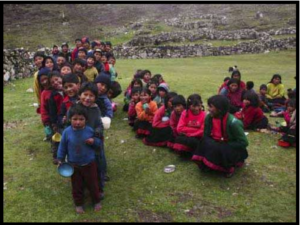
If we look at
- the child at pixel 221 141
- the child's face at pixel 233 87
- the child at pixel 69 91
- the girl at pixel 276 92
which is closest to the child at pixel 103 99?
the child at pixel 69 91

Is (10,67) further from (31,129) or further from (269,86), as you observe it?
(269,86)

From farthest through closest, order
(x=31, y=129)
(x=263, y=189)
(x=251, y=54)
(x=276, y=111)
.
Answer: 1. (x=251, y=54)
2. (x=276, y=111)
3. (x=31, y=129)
4. (x=263, y=189)

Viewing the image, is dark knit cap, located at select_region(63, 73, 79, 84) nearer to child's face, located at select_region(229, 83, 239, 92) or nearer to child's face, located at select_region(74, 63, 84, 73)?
child's face, located at select_region(74, 63, 84, 73)

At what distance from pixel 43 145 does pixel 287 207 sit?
4.94 meters

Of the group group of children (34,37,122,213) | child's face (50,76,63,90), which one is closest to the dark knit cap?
group of children (34,37,122,213)

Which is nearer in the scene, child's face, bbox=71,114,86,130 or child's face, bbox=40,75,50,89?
child's face, bbox=71,114,86,130

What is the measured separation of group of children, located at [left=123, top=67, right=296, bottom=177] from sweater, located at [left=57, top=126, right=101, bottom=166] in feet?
5.93

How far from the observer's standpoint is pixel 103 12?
47500mm

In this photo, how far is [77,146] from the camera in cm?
462

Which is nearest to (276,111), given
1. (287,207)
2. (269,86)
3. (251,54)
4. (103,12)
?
(269,86)

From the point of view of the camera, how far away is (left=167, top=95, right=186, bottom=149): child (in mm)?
6270

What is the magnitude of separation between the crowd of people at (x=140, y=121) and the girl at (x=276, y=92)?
1453mm

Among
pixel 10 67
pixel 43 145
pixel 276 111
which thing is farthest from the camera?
pixel 10 67

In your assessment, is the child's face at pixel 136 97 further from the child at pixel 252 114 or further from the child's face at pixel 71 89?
the child at pixel 252 114
